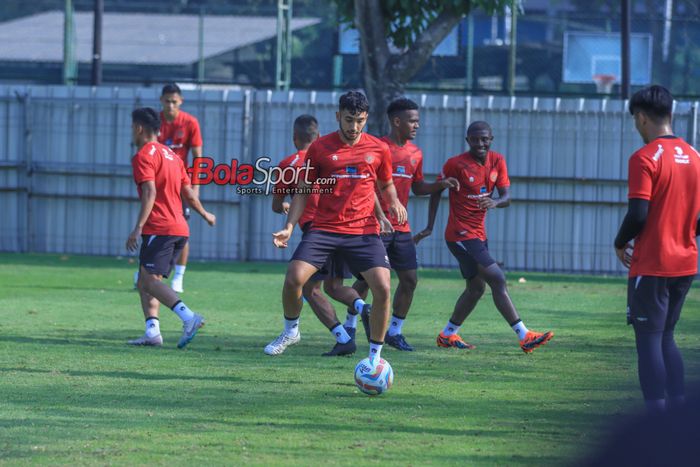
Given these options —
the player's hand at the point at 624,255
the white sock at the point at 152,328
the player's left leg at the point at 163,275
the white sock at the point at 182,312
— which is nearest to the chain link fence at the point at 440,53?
the player's left leg at the point at 163,275

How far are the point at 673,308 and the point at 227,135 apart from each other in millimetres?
14011

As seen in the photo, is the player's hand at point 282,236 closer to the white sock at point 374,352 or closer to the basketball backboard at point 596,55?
the white sock at point 374,352

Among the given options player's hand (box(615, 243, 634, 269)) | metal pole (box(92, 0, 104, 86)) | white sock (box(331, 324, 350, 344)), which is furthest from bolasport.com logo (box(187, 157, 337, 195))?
player's hand (box(615, 243, 634, 269))

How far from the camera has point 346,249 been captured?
8.74 meters

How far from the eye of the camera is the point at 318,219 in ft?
29.2

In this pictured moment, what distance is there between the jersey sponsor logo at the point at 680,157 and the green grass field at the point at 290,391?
155 cm

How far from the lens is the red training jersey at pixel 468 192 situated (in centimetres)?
1065


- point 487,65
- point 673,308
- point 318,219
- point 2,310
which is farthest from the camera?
point 487,65

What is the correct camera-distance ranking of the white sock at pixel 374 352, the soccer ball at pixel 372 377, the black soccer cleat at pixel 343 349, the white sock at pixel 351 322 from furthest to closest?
the white sock at pixel 351 322, the black soccer cleat at pixel 343 349, the white sock at pixel 374 352, the soccer ball at pixel 372 377

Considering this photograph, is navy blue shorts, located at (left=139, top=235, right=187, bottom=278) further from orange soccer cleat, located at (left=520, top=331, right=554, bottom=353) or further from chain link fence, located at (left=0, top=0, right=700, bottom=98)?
chain link fence, located at (left=0, top=0, right=700, bottom=98)

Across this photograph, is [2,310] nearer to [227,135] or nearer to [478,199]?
[478,199]

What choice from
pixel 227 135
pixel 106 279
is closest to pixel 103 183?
pixel 227 135

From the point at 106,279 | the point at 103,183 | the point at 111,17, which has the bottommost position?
the point at 106,279

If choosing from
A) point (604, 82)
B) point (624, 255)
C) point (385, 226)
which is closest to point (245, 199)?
point (604, 82)
